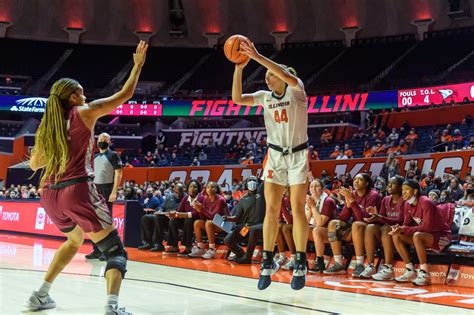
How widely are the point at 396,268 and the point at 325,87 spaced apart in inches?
979

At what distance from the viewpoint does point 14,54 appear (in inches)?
1332

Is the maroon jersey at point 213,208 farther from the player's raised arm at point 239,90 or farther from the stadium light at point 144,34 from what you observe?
the stadium light at point 144,34

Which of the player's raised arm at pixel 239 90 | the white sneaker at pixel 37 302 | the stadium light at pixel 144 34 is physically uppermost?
the stadium light at pixel 144 34

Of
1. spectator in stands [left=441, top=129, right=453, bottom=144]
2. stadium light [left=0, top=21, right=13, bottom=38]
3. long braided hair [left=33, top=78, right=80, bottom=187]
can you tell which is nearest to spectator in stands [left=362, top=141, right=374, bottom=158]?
spectator in stands [left=441, top=129, right=453, bottom=144]

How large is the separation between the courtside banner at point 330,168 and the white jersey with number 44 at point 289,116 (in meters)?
13.3

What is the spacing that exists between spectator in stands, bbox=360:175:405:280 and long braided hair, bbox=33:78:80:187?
14.3 feet

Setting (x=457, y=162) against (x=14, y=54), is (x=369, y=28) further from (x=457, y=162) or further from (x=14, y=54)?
(x=14, y=54)

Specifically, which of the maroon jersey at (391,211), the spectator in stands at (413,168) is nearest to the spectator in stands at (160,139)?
the spectator in stands at (413,168)

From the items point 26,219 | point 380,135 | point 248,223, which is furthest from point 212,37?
point 248,223

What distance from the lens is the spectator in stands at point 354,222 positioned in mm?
7555

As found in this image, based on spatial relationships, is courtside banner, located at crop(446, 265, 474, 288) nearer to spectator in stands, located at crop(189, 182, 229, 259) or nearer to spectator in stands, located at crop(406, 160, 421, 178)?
spectator in stands, located at crop(189, 182, 229, 259)

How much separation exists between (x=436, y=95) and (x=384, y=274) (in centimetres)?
2135

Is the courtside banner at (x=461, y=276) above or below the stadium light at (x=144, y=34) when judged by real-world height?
below

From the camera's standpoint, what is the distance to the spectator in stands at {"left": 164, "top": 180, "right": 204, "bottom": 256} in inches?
389
